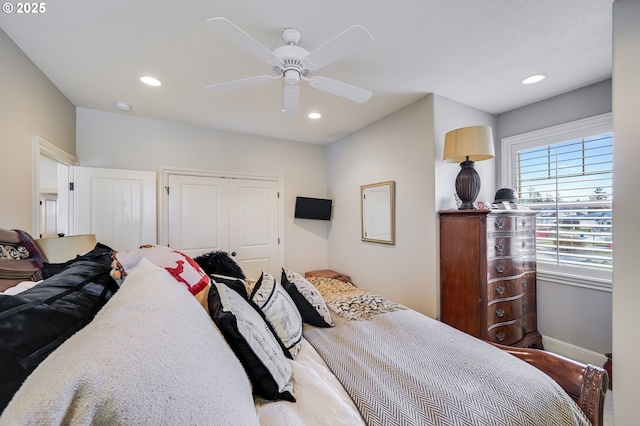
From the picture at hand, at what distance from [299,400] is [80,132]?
11.5 ft

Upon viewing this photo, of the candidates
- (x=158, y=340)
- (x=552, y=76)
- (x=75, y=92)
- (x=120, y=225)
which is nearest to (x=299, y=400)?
(x=158, y=340)

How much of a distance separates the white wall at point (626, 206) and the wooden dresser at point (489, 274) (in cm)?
74

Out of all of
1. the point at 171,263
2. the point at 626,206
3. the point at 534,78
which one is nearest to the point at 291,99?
the point at 171,263

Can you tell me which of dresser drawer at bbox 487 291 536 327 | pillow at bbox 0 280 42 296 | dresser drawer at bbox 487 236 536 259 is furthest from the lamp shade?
pillow at bbox 0 280 42 296

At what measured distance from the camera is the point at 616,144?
142 centimetres

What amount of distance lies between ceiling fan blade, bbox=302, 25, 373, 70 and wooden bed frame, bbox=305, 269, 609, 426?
1847 millimetres

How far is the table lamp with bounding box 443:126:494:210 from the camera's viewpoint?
7.07 ft

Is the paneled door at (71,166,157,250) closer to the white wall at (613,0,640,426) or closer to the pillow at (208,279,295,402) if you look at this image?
the pillow at (208,279,295,402)

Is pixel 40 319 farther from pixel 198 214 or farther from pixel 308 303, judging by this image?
pixel 198 214

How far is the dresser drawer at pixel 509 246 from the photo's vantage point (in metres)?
2.16

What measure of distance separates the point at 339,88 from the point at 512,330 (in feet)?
8.58

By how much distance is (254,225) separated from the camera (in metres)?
3.64

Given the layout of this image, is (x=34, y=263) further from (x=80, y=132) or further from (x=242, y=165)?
(x=242, y=165)

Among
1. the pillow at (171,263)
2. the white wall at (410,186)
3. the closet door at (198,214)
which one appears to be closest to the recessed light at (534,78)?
the white wall at (410,186)
